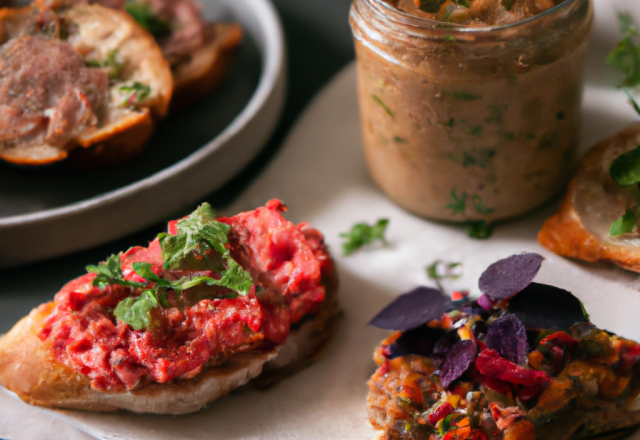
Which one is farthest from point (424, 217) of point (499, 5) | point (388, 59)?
point (499, 5)

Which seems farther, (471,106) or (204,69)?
(204,69)

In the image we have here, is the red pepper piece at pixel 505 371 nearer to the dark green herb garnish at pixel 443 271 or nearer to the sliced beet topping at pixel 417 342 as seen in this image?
the sliced beet topping at pixel 417 342

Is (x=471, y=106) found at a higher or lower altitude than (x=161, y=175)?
higher

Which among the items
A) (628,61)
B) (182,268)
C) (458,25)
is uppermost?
(458,25)

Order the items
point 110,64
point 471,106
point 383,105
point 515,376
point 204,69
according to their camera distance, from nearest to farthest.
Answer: point 515,376, point 471,106, point 383,105, point 110,64, point 204,69

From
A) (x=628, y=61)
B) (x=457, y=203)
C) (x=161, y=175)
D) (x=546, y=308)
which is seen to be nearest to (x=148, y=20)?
(x=161, y=175)

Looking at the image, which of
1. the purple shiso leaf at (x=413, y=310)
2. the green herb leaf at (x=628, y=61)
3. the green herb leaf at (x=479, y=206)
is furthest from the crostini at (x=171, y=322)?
the green herb leaf at (x=628, y=61)

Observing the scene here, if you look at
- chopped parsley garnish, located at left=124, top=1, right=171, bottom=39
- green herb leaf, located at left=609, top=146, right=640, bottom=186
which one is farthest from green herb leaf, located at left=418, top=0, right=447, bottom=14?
chopped parsley garnish, located at left=124, top=1, right=171, bottom=39

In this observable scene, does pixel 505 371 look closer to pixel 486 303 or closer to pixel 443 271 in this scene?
pixel 486 303

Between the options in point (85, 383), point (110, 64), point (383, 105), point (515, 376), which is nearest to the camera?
point (515, 376)
